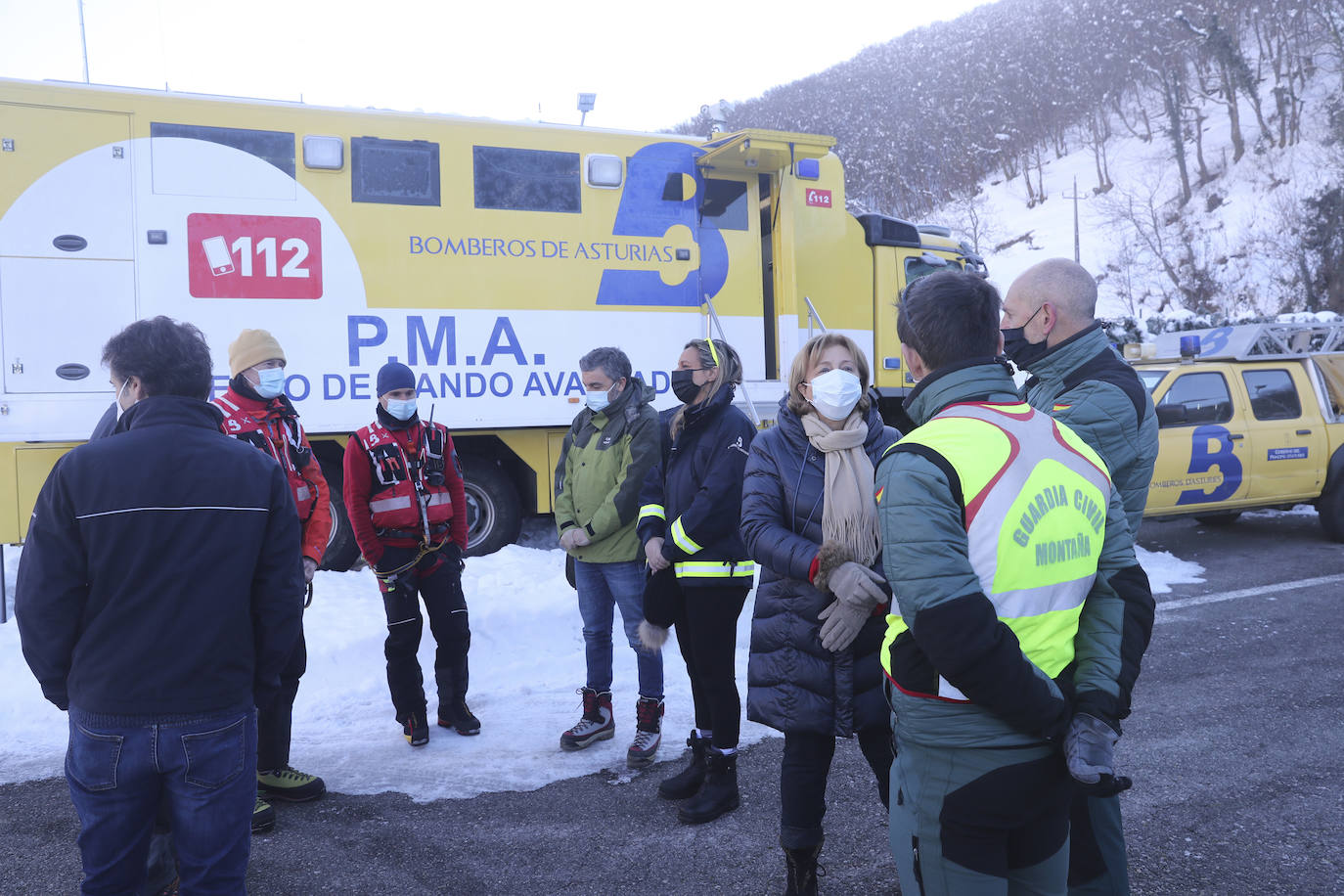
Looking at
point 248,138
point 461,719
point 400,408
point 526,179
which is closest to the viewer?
point 400,408

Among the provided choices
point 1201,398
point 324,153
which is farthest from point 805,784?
point 1201,398

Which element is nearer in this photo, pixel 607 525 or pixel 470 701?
pixel 607 525

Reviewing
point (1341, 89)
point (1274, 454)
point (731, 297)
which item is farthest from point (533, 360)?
point (1341, 89)

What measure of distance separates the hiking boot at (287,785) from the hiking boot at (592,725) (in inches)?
43.6

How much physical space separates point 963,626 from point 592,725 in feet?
10.2

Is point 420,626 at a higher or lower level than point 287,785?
higher

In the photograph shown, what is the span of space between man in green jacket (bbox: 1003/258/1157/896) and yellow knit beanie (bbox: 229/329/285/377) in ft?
9.46

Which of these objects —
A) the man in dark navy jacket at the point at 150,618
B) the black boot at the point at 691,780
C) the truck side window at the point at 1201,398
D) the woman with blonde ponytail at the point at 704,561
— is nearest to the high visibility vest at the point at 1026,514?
the man in dark navy jacket at the point at 150,618

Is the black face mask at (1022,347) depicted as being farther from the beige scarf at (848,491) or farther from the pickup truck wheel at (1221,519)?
the pickup truck wheel at (1221,519)

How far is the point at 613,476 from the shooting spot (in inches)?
174

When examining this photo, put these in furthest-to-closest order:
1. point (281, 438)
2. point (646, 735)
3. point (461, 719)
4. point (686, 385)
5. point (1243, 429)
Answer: point (1243, 429) < point (461, 719) < point (646, 735) < point (281, 438) < point (686, 385)

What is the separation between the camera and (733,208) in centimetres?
813

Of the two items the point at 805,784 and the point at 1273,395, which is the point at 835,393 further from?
the point at 1273,395

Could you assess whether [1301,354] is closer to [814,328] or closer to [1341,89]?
[814,328]
